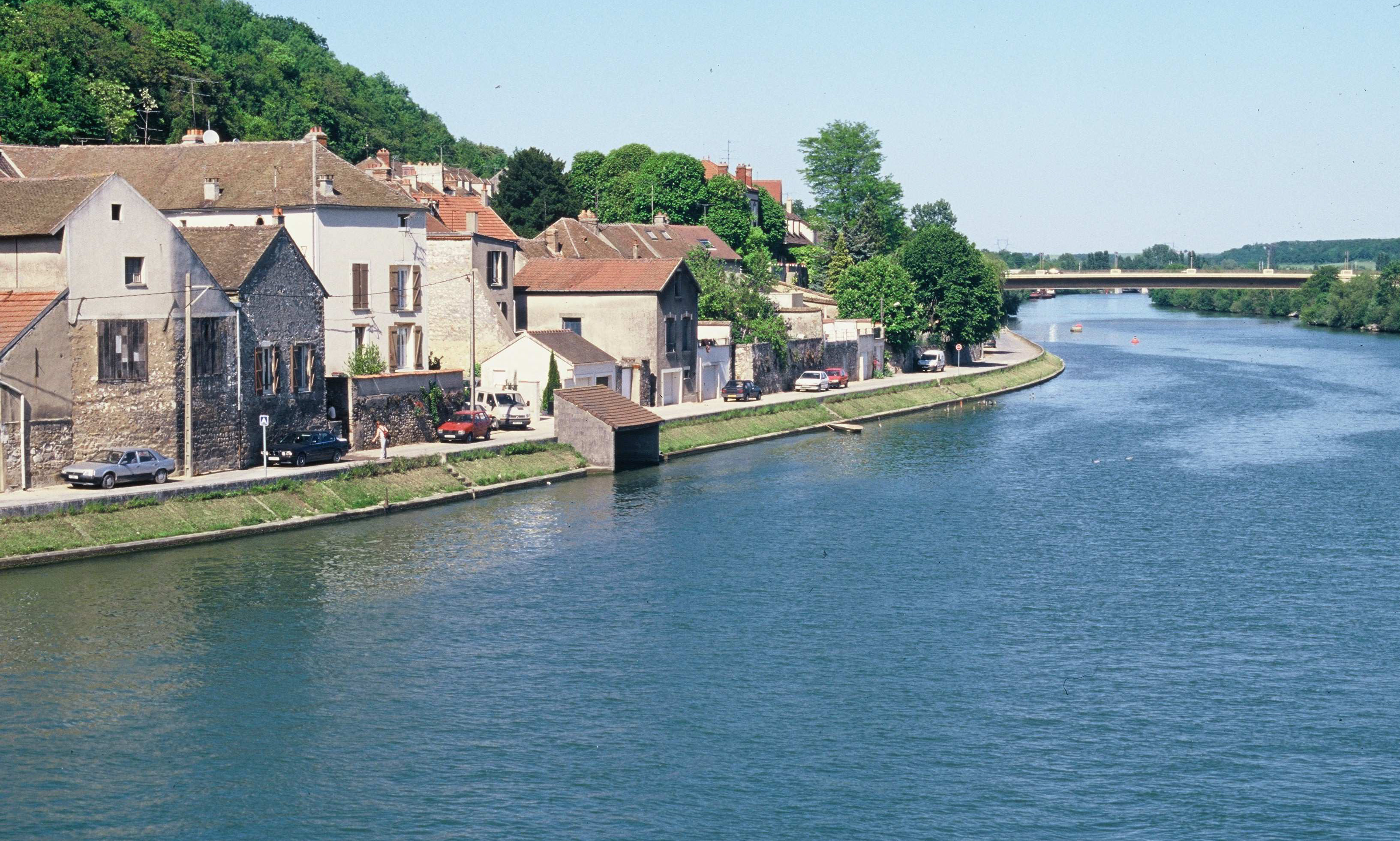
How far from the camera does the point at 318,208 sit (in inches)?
2731

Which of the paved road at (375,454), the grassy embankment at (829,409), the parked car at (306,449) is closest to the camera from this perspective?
the paved road at (375,454)

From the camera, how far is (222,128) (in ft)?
430

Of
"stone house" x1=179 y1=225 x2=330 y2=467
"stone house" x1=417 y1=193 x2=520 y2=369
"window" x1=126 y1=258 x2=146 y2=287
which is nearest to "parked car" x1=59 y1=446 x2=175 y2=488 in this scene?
"stone house" x1=179 y1=225 x2=330 y2=467

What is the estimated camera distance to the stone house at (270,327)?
58.2 m

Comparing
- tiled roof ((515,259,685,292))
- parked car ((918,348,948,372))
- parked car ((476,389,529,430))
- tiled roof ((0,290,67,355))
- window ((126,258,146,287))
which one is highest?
tiled roof ((515,259,685,292))

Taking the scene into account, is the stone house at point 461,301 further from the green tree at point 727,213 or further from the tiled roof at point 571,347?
the green tree at point 727,213

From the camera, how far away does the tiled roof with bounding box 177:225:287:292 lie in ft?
192

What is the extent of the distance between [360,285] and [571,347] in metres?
13.0

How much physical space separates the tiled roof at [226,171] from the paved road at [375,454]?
12.7m

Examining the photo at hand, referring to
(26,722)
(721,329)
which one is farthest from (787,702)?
(721,329)

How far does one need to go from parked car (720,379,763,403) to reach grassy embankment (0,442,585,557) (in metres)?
23.5

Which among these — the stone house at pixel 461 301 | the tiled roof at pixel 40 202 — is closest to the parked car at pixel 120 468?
the tiled roof at pixel 40 202

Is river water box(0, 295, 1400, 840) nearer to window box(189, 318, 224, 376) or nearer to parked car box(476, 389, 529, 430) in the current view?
window box(189, 318, 224, 376)

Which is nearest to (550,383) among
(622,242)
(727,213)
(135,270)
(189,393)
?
(189,393)
